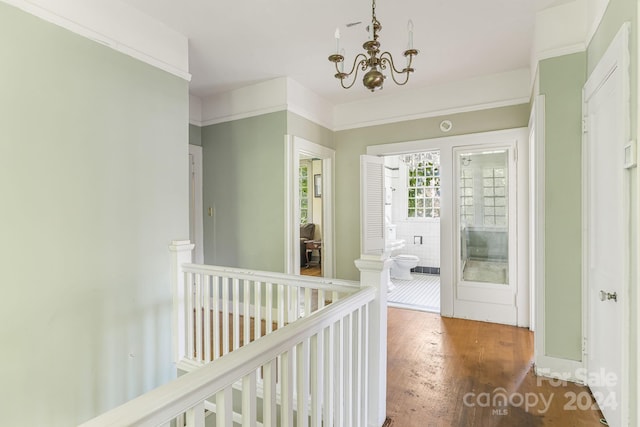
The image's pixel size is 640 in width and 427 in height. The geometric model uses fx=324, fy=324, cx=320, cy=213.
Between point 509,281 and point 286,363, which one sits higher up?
point 286,363

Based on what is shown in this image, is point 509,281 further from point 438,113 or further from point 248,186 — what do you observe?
point 248,186

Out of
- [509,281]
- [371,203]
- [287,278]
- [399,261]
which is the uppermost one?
[371,203]

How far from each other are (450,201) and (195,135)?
3212 millimetres

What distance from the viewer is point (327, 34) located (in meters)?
2.73

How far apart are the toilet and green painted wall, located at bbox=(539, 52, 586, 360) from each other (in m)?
3.09

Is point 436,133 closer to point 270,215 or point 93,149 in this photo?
point 270,215

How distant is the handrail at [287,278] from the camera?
186 centimetres

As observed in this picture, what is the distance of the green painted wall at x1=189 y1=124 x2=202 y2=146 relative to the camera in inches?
159

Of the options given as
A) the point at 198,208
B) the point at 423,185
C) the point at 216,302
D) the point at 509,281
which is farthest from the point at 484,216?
the point at 198,208

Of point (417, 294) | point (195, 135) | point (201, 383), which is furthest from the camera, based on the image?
point (417, 294)

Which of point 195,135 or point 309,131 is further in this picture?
point 195,135

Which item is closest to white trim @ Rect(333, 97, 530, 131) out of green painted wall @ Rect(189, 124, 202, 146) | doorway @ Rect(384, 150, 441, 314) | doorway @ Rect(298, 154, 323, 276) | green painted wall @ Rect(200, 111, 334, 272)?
green painted wall @ Rect(200, 111, 334, 272)

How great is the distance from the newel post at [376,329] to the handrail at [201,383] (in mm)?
557

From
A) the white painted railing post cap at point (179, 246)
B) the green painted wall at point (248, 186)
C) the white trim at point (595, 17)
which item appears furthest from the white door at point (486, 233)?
the white painted railing post cap at point (179, 246)
